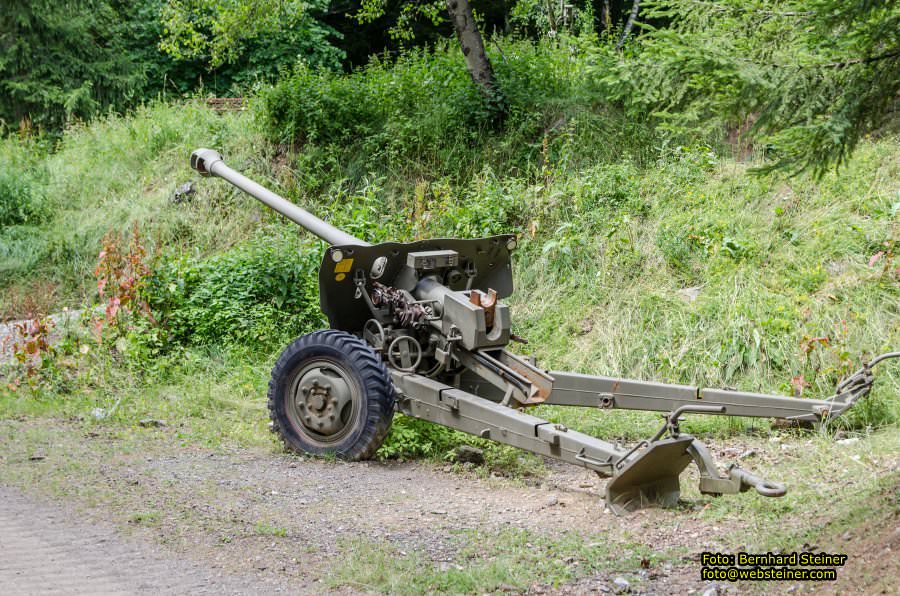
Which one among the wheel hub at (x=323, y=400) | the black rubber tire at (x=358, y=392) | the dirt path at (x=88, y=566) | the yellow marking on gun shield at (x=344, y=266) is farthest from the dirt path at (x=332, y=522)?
the yellow marking on gun shield at (x=344, y=266)

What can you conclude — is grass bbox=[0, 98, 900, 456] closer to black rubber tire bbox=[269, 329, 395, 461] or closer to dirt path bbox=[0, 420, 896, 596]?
black rubber tire bbox=[269, 329, 395, 461]

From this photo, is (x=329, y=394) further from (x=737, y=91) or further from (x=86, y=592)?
(x=737, y=91)

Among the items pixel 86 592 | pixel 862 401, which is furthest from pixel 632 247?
pixel 86 592

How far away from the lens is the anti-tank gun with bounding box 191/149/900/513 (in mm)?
5883

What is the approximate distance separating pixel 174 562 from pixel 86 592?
452 millimetres

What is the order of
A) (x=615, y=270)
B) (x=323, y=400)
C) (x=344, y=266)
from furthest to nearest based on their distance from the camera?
(x=615, y=270), (x=344, y=266), (x=323, y=400)

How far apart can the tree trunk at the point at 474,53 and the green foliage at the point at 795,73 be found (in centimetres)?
727

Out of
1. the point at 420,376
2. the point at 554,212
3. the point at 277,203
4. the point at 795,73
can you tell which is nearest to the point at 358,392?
the point at 420,376

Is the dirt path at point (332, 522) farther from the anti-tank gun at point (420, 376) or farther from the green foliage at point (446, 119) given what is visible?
the green foliage at point (446, 119)

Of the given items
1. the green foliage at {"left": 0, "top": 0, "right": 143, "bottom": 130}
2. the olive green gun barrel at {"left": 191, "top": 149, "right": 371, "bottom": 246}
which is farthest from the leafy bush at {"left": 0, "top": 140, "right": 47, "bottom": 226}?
the olive green gun barrel at {"left": 191, "top": 149, "right": 371, "bottom": 246}

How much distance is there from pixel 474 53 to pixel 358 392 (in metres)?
6.95

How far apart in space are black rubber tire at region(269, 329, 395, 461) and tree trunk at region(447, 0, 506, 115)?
6361 millimetres

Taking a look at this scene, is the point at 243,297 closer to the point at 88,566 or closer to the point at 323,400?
the point at 323,400

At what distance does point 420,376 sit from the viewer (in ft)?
20.2
